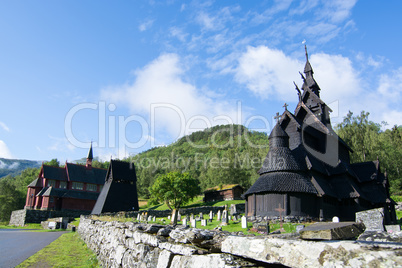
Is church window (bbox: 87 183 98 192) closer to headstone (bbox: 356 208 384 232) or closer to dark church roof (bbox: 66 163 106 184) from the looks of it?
dark church roof (bbox: 66 163 106 184)

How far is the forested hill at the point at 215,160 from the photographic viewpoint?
78562 millimetres

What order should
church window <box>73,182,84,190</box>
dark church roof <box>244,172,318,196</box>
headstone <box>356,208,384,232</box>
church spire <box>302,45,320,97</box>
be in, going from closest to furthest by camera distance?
1. headstone <box>356,208,384,232</box>
2. dark church roof <box>244,172,318,196</box>
3. church spire <box>302,45,320,97</box>
4. church window <box>73,182,84,190</box>

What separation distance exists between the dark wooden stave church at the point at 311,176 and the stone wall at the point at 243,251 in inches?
862

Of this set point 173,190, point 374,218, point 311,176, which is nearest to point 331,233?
point 374,218

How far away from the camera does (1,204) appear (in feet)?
232

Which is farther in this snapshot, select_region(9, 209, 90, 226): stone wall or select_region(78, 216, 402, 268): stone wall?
select_region(9, 209, 90, 226): stone wall

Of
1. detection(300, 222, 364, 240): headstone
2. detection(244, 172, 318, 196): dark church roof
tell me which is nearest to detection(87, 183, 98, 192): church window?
detection(244, 172, 318, 196): dark church roof

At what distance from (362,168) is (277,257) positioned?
40.6m

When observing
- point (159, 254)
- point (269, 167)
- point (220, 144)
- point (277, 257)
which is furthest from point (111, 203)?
point (220, 144)

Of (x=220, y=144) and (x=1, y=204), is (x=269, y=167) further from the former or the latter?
(x=220, y=144)

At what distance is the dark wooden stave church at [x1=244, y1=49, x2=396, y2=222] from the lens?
26228 millimetres

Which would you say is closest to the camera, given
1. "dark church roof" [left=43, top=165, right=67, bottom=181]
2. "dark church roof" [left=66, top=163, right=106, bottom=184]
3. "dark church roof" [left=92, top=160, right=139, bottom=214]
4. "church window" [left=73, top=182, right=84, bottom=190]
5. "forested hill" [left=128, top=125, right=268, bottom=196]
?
"dark church roof" [left=92, top=160, right=139, bottom=214]

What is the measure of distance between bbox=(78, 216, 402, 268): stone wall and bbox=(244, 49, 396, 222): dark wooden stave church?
2189 centimetres

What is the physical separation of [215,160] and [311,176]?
67928 millimetres
